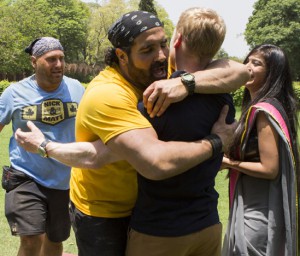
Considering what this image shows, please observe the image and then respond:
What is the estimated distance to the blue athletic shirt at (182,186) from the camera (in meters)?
2.00

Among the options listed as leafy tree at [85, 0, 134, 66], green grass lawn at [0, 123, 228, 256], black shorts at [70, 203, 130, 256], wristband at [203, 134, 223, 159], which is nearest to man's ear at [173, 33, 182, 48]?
wristband at [203, 134, 223, 159]

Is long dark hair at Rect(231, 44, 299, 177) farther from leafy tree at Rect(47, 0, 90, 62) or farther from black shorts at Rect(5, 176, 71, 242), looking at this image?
leafy tree at Rect(47, 0, 90, 62)

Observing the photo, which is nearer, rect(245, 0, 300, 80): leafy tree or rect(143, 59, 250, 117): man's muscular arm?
rect(143, 59, 250, 117): man's muscular arm

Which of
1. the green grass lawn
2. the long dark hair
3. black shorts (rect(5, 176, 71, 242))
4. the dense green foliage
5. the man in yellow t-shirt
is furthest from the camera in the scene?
the dense green foliage

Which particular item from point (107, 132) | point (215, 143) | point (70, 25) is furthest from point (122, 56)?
point (70, 25)

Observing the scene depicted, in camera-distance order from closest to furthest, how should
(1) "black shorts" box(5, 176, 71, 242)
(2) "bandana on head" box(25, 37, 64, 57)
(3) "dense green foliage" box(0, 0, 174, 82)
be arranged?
(1) "black shorts" box(5, 176, 71, 242) → (2) "bandana on head" box(25, 37, 64, 57) → (3) "dense green foliage" box(0, 0, 174, 82)

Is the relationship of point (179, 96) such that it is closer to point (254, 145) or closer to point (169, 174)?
point (169, 174)

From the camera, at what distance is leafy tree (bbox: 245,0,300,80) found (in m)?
41.9

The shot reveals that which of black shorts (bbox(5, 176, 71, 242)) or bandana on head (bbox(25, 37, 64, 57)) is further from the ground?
bandana on head (bbox(25, 37, 64, 57))

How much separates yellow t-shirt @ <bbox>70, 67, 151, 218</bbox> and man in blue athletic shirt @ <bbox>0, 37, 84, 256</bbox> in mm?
1451

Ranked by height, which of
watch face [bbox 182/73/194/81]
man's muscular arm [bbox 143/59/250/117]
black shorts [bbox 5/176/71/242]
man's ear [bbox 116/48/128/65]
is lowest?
black shorts [bbox 5/176/71/242]

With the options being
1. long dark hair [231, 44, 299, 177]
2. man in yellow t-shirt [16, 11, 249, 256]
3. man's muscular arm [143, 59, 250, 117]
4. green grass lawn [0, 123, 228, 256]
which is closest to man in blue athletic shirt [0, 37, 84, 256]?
green grass lawn [0, 123, 228, 256]

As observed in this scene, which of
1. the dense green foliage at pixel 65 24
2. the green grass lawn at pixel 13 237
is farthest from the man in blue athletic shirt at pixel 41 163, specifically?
the dense green foliage at pixel 65 24

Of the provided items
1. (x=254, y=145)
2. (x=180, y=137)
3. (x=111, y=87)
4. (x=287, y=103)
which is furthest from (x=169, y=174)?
(x=287, y=103)
